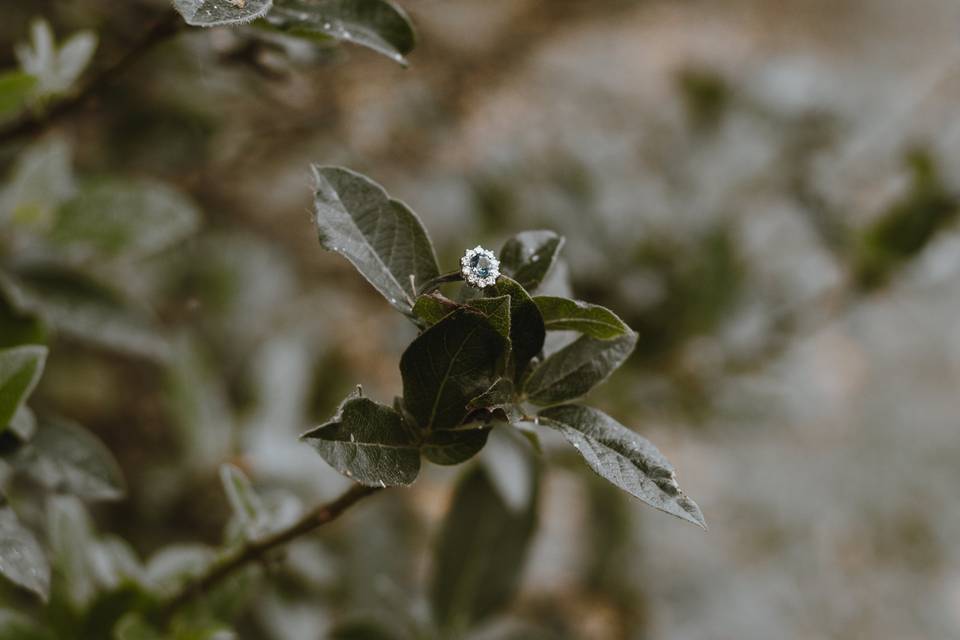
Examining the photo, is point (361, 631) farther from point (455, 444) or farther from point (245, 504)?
point (455, 444)

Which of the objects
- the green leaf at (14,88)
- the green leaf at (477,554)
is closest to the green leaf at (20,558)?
the green leaf at (14,88)

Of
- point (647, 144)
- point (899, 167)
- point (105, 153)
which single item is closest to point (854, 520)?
point (899, 167)

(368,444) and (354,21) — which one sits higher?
(354,21)

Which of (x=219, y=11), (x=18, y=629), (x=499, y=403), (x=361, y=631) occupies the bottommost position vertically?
(x=361, y=631)

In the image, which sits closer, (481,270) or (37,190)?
(481,270)

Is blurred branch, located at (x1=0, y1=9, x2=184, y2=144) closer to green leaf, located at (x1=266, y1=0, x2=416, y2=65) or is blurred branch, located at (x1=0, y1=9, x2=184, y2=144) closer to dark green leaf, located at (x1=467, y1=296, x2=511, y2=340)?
green leaf, located at (x1=266, y1=0, x2=416, y2=65)

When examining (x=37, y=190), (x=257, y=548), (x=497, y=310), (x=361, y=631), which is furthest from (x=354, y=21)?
(x=361, y=631)
